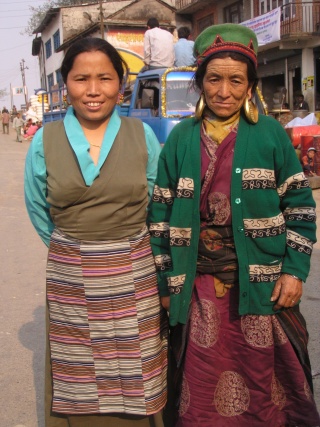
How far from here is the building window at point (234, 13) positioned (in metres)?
22.7

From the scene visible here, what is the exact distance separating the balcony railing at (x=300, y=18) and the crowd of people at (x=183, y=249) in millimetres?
16761

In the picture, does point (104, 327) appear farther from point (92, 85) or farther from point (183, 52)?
Result: point (183, 52)

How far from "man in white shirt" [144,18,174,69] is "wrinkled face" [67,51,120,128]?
7.54 meters

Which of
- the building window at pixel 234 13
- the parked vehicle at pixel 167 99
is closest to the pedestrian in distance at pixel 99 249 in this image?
the parked vehicle at pixel 167 99

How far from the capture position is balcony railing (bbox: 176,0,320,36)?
17.9 meters

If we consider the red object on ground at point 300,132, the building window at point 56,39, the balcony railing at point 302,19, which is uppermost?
the building window at point 56,39

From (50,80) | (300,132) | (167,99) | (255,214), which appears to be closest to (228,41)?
(255,214)

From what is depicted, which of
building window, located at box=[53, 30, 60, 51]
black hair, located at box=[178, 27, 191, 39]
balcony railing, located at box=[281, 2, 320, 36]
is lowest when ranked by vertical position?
black hair, located at box=[178, 27, 191, 39]

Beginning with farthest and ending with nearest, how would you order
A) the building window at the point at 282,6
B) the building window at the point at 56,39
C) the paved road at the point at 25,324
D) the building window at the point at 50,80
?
the building window at the point at 50,80
the building window at the point at 56,39
the building window at the point at 282,6
the paved road at the point at 25,324

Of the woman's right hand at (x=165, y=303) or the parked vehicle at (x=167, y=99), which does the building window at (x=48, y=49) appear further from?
the woman's right hand at (x=165, y=303)

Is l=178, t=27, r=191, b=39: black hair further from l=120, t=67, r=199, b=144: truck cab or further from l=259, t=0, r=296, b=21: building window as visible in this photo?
l=259, t=0, r=296, b=21: building window

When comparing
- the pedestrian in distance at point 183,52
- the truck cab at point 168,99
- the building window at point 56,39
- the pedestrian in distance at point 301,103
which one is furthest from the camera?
the building window at point 56,39

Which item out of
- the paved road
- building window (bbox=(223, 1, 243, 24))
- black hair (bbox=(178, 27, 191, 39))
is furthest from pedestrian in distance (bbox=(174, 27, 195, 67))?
building window (bbox=(223, 1, 243, 24))

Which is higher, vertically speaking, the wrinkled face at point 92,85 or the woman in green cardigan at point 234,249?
the wrinkled face at point 92,85
